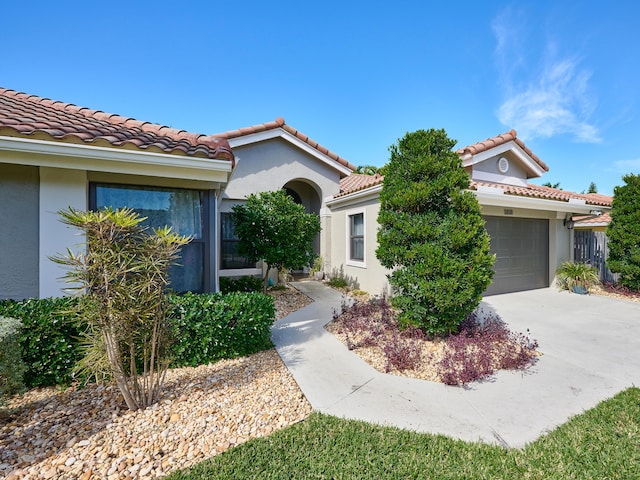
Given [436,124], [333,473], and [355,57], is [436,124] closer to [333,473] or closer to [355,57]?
[333,473]

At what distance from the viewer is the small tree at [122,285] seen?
3.19m

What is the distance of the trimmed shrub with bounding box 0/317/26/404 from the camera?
135 inches

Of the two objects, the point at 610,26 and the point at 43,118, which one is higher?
the point at 610,26

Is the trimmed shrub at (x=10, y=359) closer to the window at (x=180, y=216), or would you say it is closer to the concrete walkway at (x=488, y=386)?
the window at (x=180, y=216)

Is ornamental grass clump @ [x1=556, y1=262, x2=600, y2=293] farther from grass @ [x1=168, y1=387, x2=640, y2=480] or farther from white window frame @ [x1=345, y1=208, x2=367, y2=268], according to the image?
grass @ [x1=168, y1=387, x2=640, y2=480]

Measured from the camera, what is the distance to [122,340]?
11.2 feet

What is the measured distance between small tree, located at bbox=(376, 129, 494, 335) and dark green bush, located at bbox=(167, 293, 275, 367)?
301cm

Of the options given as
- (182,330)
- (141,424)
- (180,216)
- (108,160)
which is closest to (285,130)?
(180,216)

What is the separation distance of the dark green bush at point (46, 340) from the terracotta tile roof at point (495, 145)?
39.1 feet

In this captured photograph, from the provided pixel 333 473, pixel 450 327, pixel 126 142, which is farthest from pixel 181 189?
pixel 450 327

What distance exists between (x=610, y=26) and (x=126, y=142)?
45.8 ft

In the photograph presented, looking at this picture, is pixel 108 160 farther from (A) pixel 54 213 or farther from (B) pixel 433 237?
(B) pixel 433 237

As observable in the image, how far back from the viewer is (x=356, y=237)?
38.4 ft

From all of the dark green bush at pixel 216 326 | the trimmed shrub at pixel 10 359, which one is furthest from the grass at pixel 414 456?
the trimmed shrub at pixel 10 359
